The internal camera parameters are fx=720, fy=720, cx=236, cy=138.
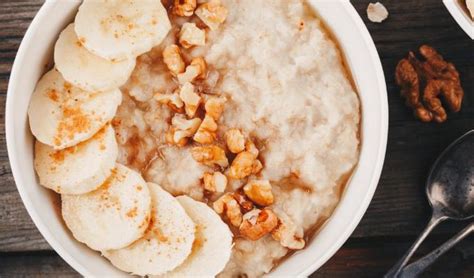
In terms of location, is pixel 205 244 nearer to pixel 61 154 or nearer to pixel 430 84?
pixel 61 154

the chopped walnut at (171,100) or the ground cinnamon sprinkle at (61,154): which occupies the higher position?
the chopped walnut at (171,100)

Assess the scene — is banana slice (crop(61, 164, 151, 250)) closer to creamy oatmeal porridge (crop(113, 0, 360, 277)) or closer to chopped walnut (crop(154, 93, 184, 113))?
creamy oatmeal porridge (crop(113, 0, 360, 277))

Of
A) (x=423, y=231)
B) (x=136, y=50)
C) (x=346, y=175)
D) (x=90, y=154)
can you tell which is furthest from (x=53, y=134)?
(x=423, y=231)

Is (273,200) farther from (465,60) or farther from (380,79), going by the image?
(465,60)

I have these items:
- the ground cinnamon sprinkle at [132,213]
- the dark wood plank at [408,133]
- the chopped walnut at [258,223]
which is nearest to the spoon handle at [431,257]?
the dark wood plank at [408,133]

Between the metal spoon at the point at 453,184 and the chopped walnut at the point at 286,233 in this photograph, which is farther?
the metal spoon at the point at 453,184

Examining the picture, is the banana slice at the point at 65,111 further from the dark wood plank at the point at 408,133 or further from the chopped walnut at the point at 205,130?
the dark wood plank at the point at 408,133
